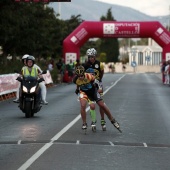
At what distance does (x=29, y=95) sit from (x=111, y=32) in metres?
33.7

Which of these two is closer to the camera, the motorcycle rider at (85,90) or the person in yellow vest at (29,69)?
the motorcycle rider at (85,90)

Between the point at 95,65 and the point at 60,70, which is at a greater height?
the point at 95,65

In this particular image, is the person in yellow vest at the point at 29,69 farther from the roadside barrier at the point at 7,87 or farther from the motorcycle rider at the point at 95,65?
the roadside barrier at the point at 7,87

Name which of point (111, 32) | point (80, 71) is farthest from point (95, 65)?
point (111, 32)

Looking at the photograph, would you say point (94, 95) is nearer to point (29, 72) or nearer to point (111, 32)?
point (29, 72)

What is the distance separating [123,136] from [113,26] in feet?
124

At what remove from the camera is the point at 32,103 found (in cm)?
1727

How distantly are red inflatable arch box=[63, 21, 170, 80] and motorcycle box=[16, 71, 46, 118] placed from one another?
1271 inches

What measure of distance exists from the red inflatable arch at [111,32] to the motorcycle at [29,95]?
106ft

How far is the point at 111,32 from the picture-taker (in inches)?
1987

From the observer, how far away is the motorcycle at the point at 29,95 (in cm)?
1714

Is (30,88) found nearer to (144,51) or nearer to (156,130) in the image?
(156,130)

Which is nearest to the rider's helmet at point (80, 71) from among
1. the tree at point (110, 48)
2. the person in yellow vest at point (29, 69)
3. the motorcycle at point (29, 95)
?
the motorcycle at point (29, 95)

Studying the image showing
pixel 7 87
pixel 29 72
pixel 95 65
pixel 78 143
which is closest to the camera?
pixel 78 143
